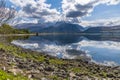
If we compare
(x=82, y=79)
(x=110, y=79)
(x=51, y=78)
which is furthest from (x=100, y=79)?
(x=51, y=78)

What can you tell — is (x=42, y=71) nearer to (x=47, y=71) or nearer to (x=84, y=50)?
(x=47, y=71)

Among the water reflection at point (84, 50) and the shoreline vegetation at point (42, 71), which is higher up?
the shoreline vegetation at point (42, 71)

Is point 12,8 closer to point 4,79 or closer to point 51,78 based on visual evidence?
point 51,78

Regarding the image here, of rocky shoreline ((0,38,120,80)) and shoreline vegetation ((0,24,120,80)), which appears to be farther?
rocky shoreline ((0,38,120,80))

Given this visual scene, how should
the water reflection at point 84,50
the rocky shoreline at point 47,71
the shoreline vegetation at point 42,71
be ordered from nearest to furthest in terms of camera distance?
the shoreline vegetation at point 42,71, the rocky shoreline at point 47,71, the water reflection at point 84,50

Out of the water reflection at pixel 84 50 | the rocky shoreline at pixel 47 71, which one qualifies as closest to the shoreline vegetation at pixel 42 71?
the rocky shoreline at pixel 47 71

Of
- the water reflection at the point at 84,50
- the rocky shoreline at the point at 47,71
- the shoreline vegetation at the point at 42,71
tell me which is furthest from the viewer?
the water reflection at the point at 84,50

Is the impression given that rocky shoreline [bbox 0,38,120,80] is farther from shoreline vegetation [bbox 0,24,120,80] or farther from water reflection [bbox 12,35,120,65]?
water reflection [bbox 12,35,120,65]

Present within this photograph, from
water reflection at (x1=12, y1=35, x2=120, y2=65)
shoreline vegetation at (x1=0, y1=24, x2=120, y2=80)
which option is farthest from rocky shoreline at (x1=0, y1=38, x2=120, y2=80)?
water reflection at (x1=12, y1=35, x2=120, y2=65)

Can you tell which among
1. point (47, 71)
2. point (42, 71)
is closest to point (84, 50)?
point (47, 71)

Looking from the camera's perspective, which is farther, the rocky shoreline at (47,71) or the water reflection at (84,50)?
the water reflection at (84,50)

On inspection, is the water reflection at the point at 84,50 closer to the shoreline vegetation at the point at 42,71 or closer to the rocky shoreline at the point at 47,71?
the rocky shoreline at the point at 47,71

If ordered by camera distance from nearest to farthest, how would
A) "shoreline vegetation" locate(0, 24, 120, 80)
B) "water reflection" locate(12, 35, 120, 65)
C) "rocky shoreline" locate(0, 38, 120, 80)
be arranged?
"shoreline vegetation" locate(0, 24, 120, 80), "rocky shoreline" locate(0, 38, 120, 80), "water reflection" locate(12, 35, 120, 65)

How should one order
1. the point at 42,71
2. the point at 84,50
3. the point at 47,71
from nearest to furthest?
the point at 42,71
the point at 47,71
the point at 84,50
